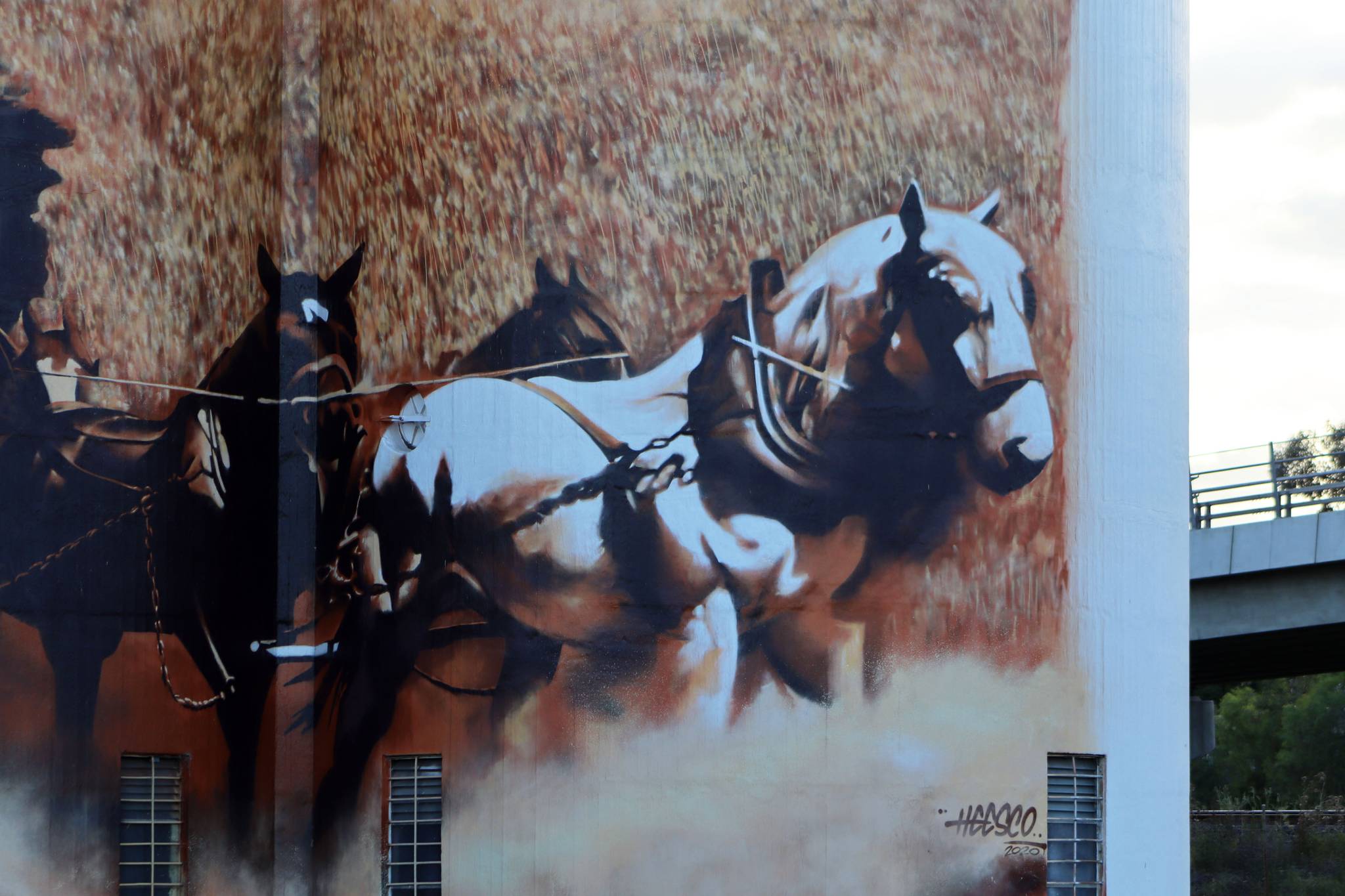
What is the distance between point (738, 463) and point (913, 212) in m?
3.45

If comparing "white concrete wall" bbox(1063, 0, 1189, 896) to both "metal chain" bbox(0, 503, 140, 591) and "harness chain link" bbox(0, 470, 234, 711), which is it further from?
"metal chain" bbox(0, 503, 140, 591)

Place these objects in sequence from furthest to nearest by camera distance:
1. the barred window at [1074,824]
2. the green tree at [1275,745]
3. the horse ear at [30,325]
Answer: the green tree at [1275,745]
the barred window at [1074,824]
the horse ear at [30,325]

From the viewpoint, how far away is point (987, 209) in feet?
65.7

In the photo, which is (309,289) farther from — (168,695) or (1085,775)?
(1085,775)

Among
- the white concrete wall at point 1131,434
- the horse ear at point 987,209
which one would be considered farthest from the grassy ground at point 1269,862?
the horse ear at point 987,209

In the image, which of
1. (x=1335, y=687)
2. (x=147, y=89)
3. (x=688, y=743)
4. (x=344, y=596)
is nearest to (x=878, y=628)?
(x=688, y=743)

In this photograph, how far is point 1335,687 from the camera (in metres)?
56.9

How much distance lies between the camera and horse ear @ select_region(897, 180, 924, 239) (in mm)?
19891

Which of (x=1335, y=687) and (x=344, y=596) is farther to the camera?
(x=1335, y=687)

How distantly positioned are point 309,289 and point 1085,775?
10505 millimetres

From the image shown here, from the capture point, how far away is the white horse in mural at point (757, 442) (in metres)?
19.5

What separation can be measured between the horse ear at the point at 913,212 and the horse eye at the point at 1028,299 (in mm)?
1280
